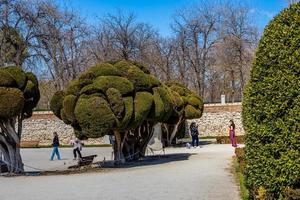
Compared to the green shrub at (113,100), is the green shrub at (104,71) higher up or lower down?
higher up

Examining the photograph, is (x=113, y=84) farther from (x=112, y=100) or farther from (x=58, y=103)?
(x=58, y=103)

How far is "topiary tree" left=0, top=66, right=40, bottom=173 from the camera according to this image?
17.6 metres

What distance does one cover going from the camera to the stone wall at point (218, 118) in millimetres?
44250

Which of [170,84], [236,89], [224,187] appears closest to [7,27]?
[170,84]

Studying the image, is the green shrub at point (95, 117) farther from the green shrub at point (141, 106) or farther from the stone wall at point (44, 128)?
the stone wall at point (44, 128)

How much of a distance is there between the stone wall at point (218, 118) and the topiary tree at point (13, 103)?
1074 inches

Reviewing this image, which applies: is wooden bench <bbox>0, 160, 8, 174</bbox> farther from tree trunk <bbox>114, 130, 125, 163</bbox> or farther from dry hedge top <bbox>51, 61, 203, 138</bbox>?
tree trunk <bbox>114, 130, 125, 163</bbox>

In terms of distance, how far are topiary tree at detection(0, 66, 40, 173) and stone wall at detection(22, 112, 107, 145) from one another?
1009 inches

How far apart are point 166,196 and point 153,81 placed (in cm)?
972

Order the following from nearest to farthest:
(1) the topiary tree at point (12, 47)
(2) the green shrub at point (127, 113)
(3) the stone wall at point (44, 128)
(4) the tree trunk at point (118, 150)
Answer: (2) the green shrub at point (127, 113) → (4) the tree trunk at point (118, 150) → (3) the stone wall at point (44, 128) → (1) the topiary tree at point (12, 47)

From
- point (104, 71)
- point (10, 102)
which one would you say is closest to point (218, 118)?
point (104, 71)

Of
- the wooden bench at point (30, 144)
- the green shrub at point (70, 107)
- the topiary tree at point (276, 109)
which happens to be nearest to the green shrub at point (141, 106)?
the green shrub at point (70, 107)

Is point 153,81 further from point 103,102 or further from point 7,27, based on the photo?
point 7,27

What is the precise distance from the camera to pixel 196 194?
37.9 feet
